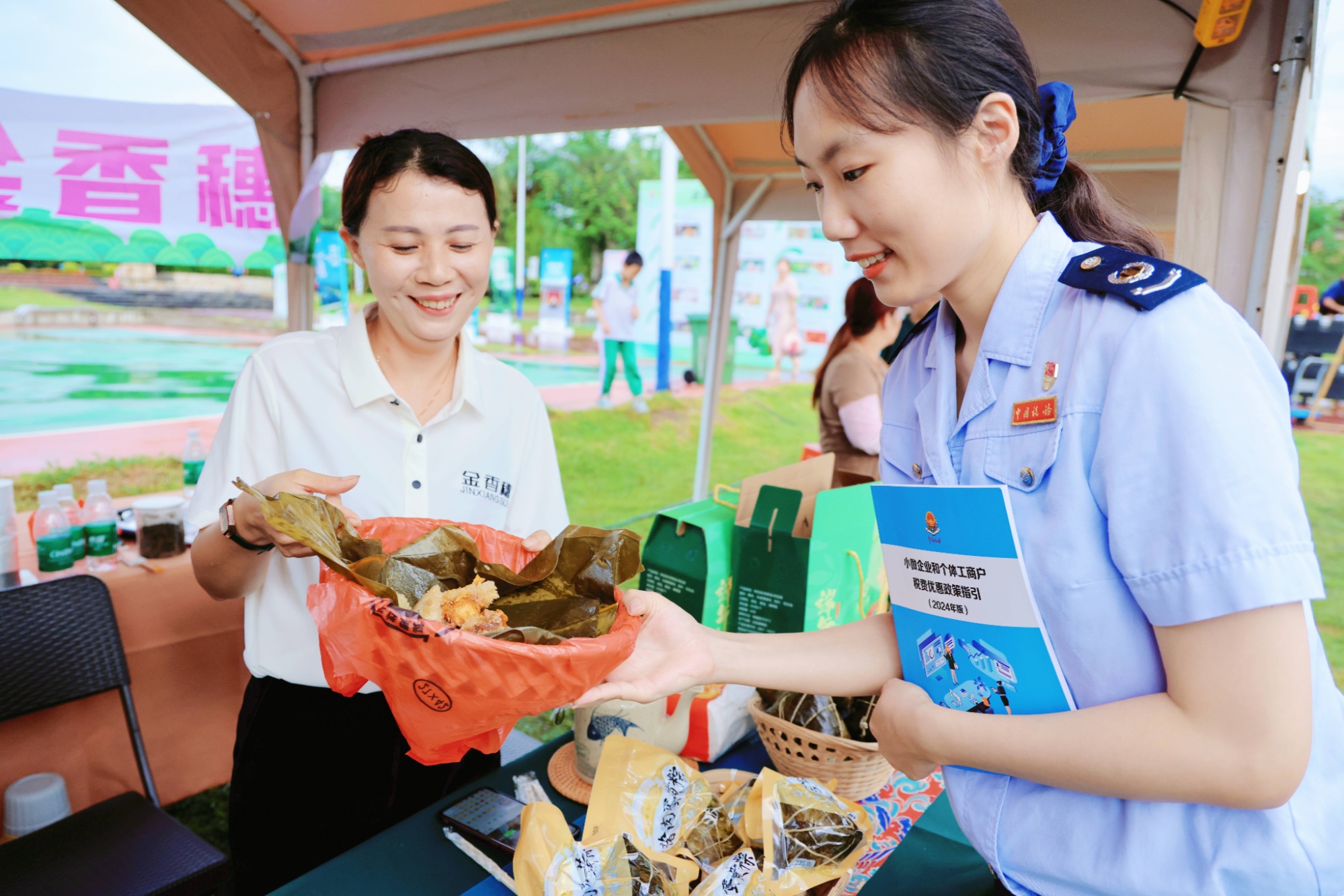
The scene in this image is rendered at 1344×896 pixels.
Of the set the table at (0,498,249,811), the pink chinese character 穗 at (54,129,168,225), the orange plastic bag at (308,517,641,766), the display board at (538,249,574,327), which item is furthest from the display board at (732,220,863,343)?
the orange plastic bag at (308,517,641,766)

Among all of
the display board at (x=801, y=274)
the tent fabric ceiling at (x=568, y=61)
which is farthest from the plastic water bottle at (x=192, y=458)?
the display board at (x=801, y=274)

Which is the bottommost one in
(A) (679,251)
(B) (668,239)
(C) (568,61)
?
(C) (568,61)

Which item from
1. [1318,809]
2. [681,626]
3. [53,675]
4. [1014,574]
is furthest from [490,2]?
[1318,809]

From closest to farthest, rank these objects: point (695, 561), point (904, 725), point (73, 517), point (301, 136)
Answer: point (904, 725) → point (695, 561) → point (73, 517) → point (301, 136)

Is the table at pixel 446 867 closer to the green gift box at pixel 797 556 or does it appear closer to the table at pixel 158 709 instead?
the green gift box at pixel 797 556

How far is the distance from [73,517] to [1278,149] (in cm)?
411

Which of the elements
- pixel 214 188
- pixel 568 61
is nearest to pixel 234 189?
pixel 214 188

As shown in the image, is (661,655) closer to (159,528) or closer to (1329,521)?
(159,528)

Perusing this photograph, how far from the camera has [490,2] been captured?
10.8 feet

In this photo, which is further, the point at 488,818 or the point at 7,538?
the point at 7,538

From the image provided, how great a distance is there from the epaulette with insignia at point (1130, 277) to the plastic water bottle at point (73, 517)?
3027 mm

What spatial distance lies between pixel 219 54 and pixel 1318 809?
439cm

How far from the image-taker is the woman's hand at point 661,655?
1.05 meters

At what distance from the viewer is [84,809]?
6.16ft
